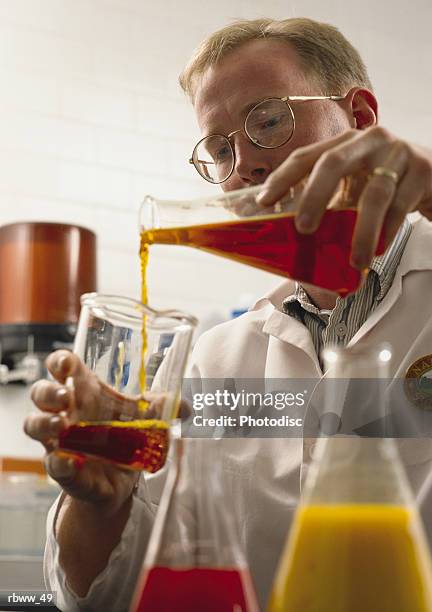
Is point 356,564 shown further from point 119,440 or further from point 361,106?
point 361,106

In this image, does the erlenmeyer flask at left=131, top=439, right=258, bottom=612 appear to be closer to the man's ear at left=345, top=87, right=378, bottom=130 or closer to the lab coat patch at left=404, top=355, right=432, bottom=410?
the lab coat patch at left=404, top=355, right=432, bottom=410

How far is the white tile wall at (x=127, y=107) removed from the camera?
85.7 inches

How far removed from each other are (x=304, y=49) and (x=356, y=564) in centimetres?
94

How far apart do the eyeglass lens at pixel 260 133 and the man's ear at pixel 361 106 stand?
12cm

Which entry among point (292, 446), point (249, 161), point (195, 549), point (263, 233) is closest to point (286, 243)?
point (263, 233)

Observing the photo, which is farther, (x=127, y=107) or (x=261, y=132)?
(x=127, y=107)

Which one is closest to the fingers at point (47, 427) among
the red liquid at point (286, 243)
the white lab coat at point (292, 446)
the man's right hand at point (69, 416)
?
the man's right hand at point (69, 416)

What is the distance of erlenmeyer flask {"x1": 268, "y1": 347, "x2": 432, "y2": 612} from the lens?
33cm

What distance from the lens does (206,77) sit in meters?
1.11

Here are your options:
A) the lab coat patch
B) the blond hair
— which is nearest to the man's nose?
the blond hair

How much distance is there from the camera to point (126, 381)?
0.58 m

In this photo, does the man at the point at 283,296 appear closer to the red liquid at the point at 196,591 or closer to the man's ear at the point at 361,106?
the man's ear at the point at 361,106

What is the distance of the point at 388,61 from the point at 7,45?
1026mm

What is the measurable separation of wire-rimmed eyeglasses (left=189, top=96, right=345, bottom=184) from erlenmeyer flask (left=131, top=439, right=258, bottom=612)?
2.29ft
